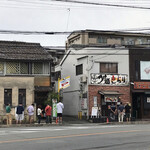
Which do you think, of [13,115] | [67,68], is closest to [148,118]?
[67,68]

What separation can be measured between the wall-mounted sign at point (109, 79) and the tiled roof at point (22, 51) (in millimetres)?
4839

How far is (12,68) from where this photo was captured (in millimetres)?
30469

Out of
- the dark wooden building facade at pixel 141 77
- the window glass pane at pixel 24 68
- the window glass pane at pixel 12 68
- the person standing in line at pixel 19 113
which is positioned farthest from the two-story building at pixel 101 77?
the person standing in line at pixel 19 113

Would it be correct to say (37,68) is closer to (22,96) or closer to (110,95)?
(22,96)

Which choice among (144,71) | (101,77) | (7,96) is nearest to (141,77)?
(144,71)

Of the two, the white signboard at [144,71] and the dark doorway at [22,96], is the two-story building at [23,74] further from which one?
the white signboard at [144,71]

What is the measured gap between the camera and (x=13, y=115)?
94.1 ft

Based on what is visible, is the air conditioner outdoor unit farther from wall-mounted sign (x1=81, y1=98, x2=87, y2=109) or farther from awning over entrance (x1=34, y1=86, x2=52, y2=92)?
awning over entrance (x1=34, y1=86, x2=52, y2=92)

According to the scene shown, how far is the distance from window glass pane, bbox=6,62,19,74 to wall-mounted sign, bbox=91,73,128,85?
7224 mm

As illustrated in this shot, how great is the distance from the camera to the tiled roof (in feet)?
101

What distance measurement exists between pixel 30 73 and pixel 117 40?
26.5m

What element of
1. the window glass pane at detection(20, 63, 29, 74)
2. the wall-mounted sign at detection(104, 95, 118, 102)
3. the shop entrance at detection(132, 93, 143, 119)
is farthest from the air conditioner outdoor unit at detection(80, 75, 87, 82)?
the shop entrance at detection(132, 93, 143, 119)

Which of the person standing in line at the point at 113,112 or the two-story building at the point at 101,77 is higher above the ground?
the two-story building at the point at 101,77

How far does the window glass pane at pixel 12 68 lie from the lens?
99.3 feet
